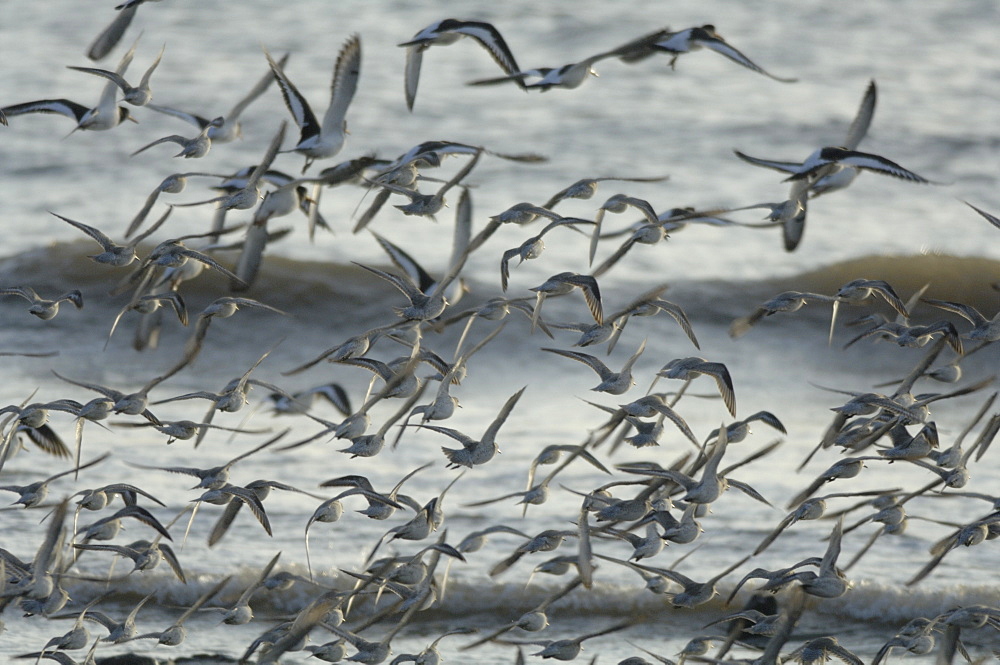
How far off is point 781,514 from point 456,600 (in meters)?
3.47

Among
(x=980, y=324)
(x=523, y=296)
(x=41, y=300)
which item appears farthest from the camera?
(x=523, y=296)

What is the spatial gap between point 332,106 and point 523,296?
9742mm

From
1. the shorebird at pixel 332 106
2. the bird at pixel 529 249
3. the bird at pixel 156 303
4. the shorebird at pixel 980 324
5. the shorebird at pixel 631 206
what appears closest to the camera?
the bird at pixel 529 249

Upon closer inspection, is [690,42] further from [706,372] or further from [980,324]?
[980,324]

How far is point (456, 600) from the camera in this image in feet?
33.8

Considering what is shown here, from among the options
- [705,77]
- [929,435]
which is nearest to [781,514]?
[929,435]

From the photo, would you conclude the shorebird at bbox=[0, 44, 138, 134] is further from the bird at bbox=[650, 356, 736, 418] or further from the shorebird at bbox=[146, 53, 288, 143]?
the bird at bbox=[650, 356, 736, 418]

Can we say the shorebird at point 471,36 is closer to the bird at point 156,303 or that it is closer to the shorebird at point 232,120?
the shorebird at point 232,120

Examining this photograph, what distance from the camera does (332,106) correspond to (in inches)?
361

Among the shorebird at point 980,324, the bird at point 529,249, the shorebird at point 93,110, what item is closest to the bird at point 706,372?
the bird at point 529,249

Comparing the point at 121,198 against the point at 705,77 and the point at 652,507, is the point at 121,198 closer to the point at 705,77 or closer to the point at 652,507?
the point at 705,77

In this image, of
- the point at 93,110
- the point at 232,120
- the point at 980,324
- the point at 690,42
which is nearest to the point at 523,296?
the point at 232,120

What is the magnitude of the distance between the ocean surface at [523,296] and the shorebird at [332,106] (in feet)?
6.91

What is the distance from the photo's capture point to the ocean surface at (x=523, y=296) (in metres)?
10.5
